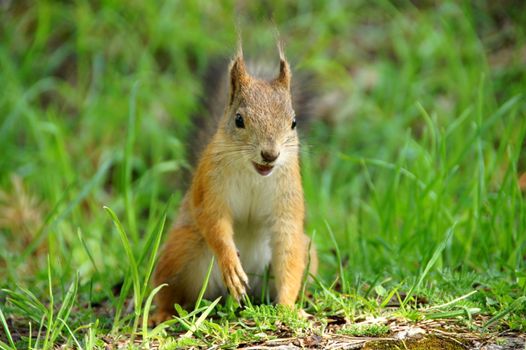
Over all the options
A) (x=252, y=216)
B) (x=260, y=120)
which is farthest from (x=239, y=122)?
(x=252, y=216)

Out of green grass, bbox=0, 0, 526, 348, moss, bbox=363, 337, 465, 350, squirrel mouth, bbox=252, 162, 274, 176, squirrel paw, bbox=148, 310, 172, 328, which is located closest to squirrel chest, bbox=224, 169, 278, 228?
squirrel mouth, bbox=252, 162, 274, 176

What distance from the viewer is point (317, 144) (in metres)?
3.93

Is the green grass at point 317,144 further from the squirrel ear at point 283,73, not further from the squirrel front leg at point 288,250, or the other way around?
the squirrel ear at point 283,73

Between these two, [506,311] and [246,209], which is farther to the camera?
[246,209]

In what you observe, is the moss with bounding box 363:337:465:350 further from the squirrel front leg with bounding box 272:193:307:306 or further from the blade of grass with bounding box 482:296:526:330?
the squirrel front leg with bounding box 272:193:307:306

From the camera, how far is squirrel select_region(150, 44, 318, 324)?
272 cm

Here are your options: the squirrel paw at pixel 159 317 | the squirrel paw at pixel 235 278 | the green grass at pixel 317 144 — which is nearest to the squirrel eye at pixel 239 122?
the squirrel paw at pixel 235 278

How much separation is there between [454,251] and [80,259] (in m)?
1.90

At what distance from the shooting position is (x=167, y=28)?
18.5ft

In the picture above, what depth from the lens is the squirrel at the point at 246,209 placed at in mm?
2725

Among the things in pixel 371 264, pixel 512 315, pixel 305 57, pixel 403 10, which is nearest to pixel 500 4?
pixel 403 10

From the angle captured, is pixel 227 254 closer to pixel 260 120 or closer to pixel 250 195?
pixel 250 195

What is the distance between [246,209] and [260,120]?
33cm

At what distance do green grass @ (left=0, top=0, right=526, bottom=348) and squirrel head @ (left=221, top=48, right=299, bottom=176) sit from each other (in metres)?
0.42
